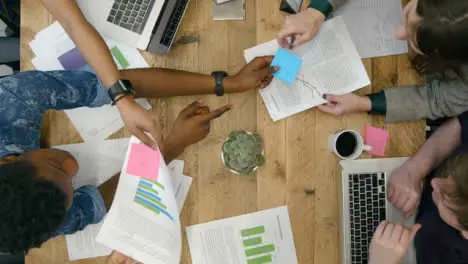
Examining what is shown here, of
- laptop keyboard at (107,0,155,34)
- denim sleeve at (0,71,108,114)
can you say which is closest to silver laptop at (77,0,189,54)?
laptop keyboard at (107,0,155,34)

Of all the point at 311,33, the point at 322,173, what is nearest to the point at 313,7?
the point at 311,33

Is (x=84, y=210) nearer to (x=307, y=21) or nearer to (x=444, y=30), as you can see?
(x=307, y=21)

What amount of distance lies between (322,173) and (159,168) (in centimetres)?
43

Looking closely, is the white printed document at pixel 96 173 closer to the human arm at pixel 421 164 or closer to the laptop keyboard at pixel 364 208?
Result: the laptop keyboard at pixel 364 208

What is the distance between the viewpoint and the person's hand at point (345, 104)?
1139 mm

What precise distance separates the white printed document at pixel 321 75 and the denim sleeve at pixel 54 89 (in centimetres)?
45

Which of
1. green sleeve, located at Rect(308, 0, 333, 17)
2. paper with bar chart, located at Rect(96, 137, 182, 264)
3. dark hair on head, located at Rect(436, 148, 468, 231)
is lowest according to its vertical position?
paper with bar chart, located at Rect(96, 137, 182, 264)

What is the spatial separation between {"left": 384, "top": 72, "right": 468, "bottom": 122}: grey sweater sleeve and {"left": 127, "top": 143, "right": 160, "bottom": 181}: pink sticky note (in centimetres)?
62

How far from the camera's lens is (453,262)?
108 cm

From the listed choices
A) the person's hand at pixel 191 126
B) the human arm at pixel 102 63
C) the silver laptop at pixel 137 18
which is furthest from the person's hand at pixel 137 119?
the silver laptop at pixel 137 18

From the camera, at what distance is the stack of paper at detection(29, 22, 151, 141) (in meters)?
1.18

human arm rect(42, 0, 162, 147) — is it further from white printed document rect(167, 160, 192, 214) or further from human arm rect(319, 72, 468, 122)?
human arm rect(319, 72, 468, 122)

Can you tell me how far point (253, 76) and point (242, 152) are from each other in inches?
8.1

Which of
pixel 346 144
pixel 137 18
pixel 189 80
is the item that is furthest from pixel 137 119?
pixel 346 144
